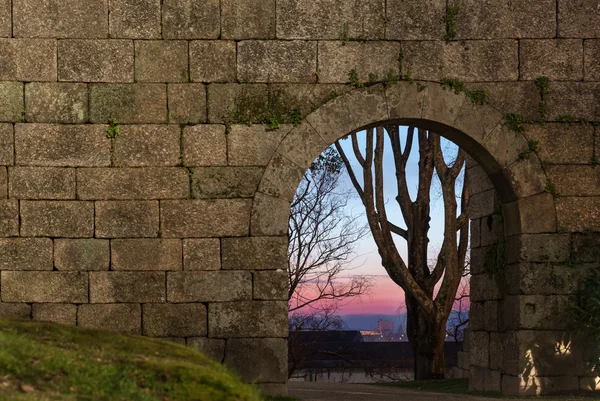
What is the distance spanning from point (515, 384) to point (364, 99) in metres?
3.28

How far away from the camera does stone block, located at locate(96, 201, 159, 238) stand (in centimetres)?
967

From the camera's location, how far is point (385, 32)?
9.93 m

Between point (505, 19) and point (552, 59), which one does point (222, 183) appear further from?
A: point (552, 59)

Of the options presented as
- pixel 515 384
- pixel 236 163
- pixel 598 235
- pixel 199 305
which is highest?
pixel 236 163

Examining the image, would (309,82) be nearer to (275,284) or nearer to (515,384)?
(275,284)

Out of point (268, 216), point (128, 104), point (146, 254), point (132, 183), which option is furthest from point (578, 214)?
point (128, 104)

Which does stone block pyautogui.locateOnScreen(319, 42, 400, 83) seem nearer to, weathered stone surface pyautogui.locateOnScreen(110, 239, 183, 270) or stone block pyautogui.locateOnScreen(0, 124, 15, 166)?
weathered stone surface pyautogui.locateOnScreen(110, 239, 183, 270)

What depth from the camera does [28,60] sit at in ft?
32.1

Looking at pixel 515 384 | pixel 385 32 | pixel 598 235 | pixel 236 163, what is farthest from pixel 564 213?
pixel 236 163

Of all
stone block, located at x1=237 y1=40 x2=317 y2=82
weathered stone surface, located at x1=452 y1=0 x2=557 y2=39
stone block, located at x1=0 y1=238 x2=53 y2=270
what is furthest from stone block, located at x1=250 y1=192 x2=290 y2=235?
weathered stone surface, located at x1=452 y1=0 x2=557 y2=39

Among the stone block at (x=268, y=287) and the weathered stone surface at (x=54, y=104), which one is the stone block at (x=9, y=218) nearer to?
the weathered stone surface at (x=54, y=104)

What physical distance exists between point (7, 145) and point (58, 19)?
1.38m

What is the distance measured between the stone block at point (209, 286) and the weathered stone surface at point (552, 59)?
3.60 metres

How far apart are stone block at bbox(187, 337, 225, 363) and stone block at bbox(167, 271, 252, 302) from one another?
1.28ft
